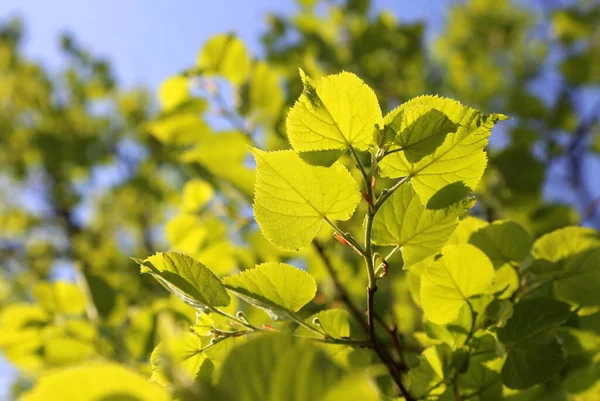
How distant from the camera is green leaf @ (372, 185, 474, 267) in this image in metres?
0.51

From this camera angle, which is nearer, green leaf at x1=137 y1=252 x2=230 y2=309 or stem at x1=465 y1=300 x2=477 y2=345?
green leaf at x1=137 y1=252 x2=230 y2=309

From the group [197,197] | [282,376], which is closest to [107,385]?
[282,376]

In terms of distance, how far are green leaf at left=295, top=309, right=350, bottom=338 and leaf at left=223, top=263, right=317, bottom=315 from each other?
5 cm

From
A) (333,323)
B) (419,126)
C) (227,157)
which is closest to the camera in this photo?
(419,126)

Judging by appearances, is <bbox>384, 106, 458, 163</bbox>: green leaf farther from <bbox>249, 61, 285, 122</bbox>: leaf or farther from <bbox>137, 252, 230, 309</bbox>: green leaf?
<bbox>249, 61, 285, 122</bbox>: leaf

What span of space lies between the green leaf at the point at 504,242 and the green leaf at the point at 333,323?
0.67 feet

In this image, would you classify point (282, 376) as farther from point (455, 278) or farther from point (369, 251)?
point (455, 278)

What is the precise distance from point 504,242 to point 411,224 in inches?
7.0

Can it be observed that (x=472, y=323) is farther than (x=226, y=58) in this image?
No

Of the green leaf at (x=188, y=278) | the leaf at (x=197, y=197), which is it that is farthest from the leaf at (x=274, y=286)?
the leaf at (x=197, y=197)

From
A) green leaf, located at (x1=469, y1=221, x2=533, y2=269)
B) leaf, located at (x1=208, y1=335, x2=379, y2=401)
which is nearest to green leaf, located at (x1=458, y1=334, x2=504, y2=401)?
green leaf, located at (x1=469, y1=221, x2=533, y2=269)

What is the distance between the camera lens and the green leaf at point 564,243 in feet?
1.98

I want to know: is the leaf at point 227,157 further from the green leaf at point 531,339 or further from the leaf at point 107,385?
the leaf at point 107,385

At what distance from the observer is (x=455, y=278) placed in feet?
1.82
